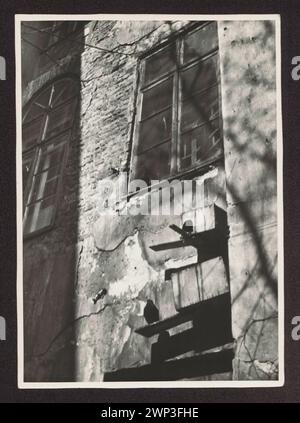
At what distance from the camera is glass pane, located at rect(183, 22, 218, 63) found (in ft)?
11.7

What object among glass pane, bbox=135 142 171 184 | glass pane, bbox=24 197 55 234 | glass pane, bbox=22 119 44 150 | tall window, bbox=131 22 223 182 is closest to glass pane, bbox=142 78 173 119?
tall window, bbox=131 22 223 182

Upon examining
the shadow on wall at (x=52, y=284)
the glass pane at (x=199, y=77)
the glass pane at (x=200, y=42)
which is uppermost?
the glass pane at (x=200, y=42)

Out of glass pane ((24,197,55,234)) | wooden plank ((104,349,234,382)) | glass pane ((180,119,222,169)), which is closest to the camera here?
wooden plank ((104,349,234,382))

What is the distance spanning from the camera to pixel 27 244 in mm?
3586

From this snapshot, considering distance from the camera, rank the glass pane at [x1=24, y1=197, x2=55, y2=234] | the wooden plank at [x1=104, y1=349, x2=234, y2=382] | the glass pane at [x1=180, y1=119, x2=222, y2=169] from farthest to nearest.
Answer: the glass pane at [x1=24, y1=197, x2=55, y2=234] → the glass pane at [x1=180, y1=119, x2=222, y2=169] → the wooden plank at [x1=104, y1=349, x2=234, y2=382]

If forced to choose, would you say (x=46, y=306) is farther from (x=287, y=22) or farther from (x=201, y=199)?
(x=287, y=22)

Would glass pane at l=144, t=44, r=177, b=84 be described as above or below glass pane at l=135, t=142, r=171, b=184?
above

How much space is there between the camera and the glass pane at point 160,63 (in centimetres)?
363

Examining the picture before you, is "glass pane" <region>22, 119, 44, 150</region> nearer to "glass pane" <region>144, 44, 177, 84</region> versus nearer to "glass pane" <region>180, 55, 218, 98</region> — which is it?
"glass pane" <region>144, 44, 177, 84</region>

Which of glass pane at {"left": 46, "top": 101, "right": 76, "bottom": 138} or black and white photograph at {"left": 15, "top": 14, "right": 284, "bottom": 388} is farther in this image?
glass pane at {"left": 46, "top": 101, "right": 76, "bottom": 138}

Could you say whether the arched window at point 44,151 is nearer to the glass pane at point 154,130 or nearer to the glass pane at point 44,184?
the glass pane at point 44,184

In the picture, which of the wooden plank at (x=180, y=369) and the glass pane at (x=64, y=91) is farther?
the glass pane at (x=64, y=91)

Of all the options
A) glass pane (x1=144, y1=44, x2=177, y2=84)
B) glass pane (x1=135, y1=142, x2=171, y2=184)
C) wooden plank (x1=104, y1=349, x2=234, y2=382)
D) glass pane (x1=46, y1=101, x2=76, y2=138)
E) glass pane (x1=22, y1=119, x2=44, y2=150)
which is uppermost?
glass pane (x1=144, y1=44, x2=177, y2=84)

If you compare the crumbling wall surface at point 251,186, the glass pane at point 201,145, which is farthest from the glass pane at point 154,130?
the crumbling wall surface at point 251,186
